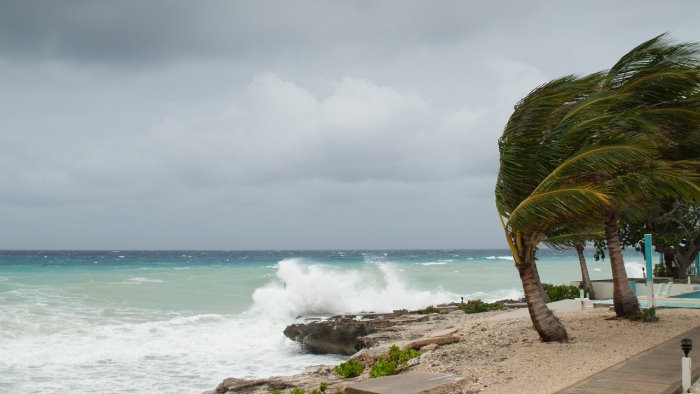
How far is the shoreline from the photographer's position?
364 inches

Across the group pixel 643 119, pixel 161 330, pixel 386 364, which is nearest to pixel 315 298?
pixel 161 330

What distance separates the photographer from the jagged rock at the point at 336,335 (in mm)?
19266

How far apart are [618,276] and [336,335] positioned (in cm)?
898

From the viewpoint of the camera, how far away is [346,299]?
106 ft

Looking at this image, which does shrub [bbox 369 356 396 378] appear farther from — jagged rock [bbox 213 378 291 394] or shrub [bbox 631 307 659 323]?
shrub [bbox 631 307 659 323]

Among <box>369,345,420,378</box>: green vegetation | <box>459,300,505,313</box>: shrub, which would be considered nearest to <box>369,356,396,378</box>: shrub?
<box>369,345,420,378</box>: green vegetation

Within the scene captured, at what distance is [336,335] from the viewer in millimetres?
19531

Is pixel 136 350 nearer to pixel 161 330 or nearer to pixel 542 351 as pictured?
pixel 161 330

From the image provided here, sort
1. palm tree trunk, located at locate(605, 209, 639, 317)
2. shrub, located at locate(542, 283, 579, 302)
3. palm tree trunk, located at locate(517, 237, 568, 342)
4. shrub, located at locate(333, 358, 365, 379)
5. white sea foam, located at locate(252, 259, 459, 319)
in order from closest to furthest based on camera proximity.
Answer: palm tree trunk, located at locate(517, 237, 568, 342) → shrub, located at locate(333, 358, 365, 379) → palm tree trunk, located at locate(605, 209, 639, 317) → shrub, located at locate(542, 283, 579, 302) → white sea foam, located at locate(252, 259, 459, 319)

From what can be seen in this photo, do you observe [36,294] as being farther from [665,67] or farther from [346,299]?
[665,67]

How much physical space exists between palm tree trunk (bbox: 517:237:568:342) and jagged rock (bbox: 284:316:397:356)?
7679 millimetres

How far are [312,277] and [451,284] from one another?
21849 millimetres

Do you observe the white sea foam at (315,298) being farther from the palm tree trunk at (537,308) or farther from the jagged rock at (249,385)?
the palm tree trunk at (537,308)

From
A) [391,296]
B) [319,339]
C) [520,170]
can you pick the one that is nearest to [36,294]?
[391,296]
